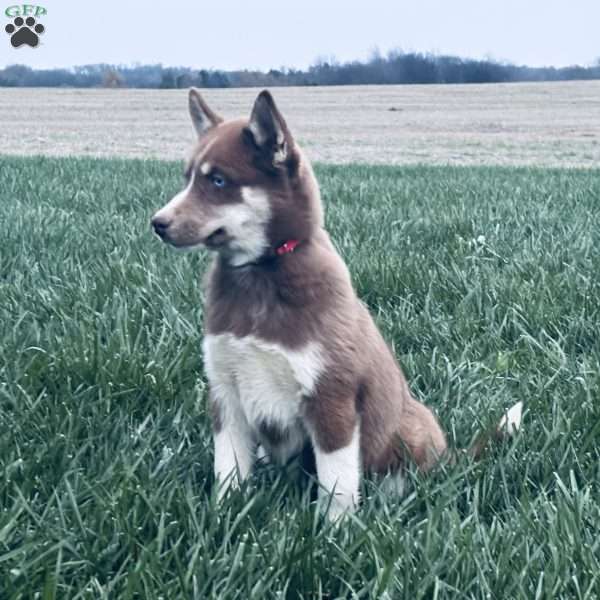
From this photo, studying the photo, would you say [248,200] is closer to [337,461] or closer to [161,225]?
[161,225]

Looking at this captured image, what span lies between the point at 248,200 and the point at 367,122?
32411 mm

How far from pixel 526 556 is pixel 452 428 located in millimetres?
895

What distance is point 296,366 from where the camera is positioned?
2.54m

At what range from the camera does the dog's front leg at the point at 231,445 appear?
8.91ft

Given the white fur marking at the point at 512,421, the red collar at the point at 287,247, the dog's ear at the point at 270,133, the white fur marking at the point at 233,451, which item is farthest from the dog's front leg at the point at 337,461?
the dog's ear at the point at 270,133

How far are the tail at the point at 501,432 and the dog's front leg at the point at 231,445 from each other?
73cm

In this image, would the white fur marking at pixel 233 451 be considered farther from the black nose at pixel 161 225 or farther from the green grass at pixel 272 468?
the black nose at pixel 161 225

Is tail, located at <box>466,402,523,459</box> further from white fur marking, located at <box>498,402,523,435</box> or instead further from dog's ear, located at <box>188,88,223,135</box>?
dog's ear, located at <box>188,88,223,135</box>

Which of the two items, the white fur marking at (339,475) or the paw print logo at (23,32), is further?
the paw print logo at (23,32)

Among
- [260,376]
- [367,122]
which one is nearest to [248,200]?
[260,376]

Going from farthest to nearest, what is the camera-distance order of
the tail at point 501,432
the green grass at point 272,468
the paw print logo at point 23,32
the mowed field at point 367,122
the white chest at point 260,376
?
1. the mowed field at point 367,122
2. the paw print logo at point 23,32
3. the tail at point 501,432
4. the white chest at point 260,376
5. the green grass at point 272,468

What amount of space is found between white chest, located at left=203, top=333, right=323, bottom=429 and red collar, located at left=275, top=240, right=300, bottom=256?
29 cm

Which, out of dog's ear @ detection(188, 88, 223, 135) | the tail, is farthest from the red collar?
the tail

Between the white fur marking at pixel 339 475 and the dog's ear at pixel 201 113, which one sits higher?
the dog's ear at pixel 201 113
